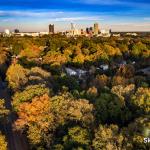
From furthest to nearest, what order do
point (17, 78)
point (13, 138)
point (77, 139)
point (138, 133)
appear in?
point (17, 78)
point (13, 138)
point (77, 139)
point (138, 133)

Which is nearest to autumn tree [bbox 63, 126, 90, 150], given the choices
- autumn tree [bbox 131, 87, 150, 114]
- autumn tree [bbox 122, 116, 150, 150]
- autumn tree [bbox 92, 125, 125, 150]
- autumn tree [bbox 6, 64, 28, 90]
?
autumn tree [bbox 92, 125, 125, 150]

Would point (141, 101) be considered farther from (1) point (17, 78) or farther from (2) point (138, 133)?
(1) point (17, 78)

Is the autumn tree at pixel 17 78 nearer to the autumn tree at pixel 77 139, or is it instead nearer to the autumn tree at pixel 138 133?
the autumn tree at pixel 77 139

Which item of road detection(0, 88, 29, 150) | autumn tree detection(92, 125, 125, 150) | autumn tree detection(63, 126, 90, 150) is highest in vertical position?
autumn tree detection(92, 125, 125, 150)

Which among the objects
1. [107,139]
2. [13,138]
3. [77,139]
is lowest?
[13,138]

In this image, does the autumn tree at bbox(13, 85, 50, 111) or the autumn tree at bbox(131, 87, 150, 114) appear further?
the autumn tree at bbox(13, 85, 50, 111)

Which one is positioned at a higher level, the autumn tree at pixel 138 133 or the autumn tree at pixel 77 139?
the autumn tree at pixel 138 133

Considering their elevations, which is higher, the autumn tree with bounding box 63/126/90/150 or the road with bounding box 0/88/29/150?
the autumn tree with bounding box 63/126/90/150

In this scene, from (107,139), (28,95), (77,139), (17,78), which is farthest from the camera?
(17,78)

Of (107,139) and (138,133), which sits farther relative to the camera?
(138,133)

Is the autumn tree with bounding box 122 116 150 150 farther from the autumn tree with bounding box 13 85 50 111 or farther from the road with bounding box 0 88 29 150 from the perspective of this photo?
the autumn tree with bounding box 13 85 50 111

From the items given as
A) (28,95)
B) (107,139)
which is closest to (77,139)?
(107,139)

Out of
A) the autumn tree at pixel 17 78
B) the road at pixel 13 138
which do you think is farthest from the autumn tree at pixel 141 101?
the autumn tree at pixel 17 78

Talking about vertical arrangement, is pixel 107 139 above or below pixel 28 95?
below
